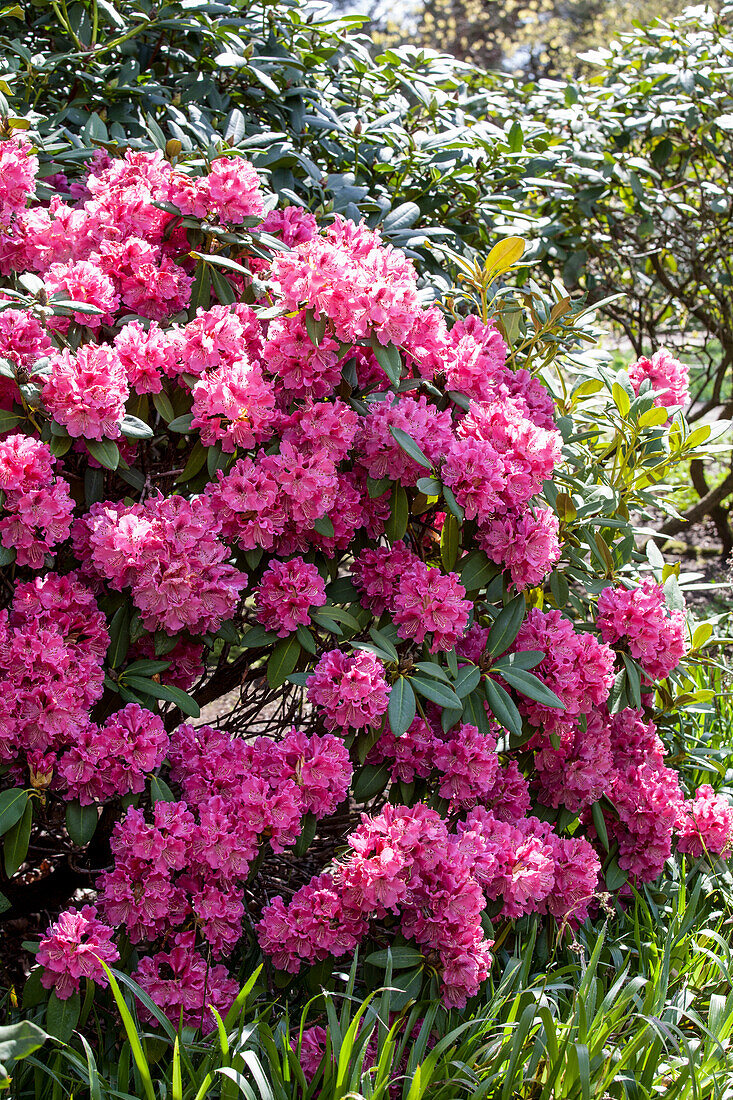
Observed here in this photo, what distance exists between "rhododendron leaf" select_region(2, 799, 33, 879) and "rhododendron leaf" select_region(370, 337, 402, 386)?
0.93m

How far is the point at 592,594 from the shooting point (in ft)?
6.58

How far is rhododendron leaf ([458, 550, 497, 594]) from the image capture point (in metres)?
1.72

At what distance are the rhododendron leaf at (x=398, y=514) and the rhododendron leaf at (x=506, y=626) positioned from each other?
246 millimetres

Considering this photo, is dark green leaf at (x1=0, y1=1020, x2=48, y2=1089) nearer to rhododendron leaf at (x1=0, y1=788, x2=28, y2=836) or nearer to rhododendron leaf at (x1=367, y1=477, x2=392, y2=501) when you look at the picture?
rhododendron leaf at (x1=0, y1=788, x2=28, y2=836)

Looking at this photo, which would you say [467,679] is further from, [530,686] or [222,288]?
[222,288]

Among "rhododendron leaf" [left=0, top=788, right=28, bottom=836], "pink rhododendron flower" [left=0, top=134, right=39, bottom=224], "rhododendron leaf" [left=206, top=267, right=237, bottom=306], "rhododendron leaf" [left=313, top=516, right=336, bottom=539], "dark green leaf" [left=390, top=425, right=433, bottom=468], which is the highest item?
"pink rhododendron flower" [left=0, top=134, right=39, bottom=224]

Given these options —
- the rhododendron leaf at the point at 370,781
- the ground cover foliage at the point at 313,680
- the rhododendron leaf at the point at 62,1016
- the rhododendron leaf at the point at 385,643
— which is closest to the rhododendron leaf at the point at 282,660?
the ground cover foliage at the point at 313,680

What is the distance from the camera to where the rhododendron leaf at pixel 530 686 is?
1644 millimetres

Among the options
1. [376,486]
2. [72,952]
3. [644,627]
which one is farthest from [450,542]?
[72,952]

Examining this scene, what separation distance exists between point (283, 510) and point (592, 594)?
76cm

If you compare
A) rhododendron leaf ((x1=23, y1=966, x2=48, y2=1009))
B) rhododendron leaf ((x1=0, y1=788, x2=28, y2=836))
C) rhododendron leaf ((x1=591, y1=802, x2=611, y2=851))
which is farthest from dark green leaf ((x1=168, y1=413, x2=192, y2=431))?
rhododendron leaf ((x1=591, y1=802, x2=611, y2=851))

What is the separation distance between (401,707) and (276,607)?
0.92 ft

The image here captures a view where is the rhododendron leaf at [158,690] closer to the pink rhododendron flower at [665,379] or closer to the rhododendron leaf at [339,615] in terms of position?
the rhododendron leaf at [339,615]

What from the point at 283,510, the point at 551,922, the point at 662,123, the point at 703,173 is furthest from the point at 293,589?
the point at 703,173
